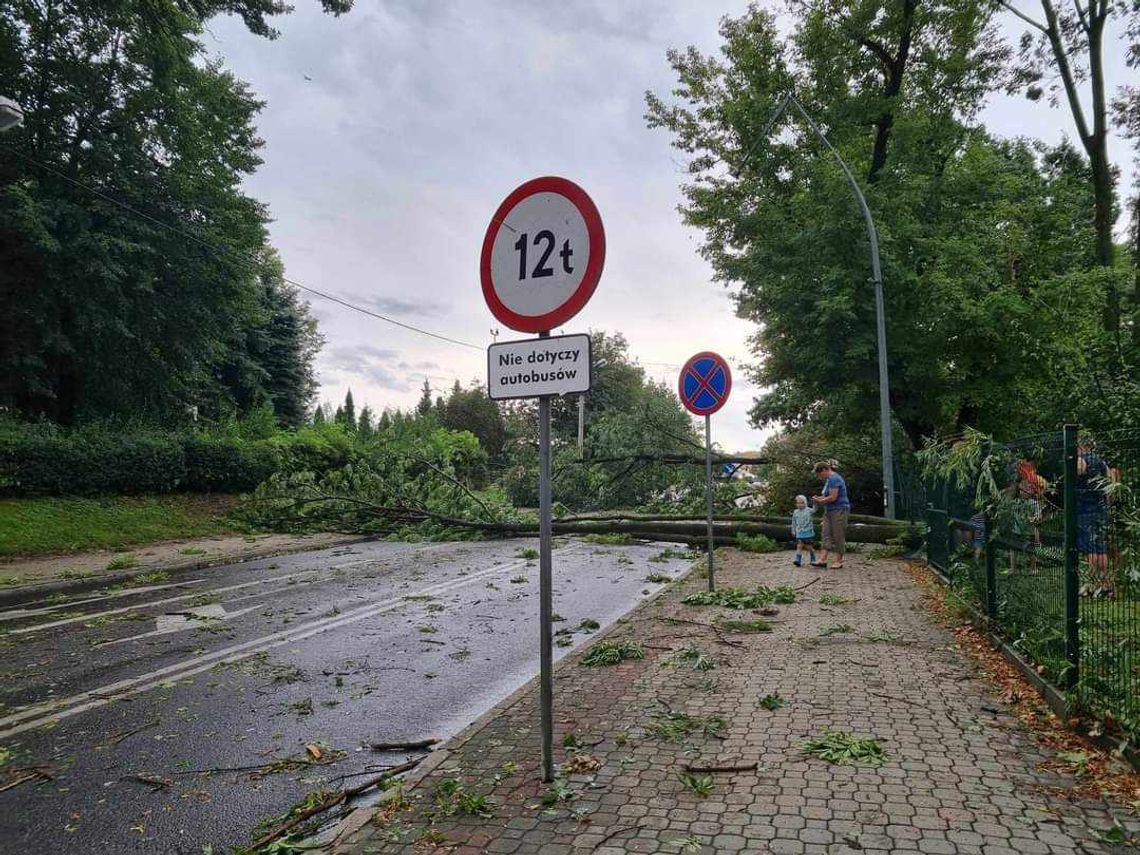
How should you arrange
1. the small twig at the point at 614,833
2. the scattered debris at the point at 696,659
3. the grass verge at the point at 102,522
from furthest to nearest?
the grass verge at the point at 102,522 < the scattered debris at the point at 696,659 < the small twig at the point at 614,833

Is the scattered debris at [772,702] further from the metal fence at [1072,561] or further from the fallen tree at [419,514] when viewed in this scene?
the fallen tree at [419,514]

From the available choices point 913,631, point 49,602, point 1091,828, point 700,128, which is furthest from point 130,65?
point 1091,828

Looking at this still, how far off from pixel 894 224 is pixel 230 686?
18.0 m

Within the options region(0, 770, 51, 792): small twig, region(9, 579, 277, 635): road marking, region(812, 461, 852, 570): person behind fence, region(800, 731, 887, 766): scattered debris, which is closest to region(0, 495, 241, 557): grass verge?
region(9, 579, 277, 635): road marking

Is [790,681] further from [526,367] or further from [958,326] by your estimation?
[958,326]

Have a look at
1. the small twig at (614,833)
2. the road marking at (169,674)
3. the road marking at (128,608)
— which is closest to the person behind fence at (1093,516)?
the small twig at (614,833)

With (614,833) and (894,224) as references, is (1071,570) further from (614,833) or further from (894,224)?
(894,224)

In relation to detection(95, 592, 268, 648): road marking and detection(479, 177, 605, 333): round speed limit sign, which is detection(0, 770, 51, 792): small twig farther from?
detection(479, 177, 605, 333): round speed limit sign

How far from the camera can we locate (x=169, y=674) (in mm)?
6168

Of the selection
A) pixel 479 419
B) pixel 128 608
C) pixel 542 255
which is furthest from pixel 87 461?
pixel 479 419

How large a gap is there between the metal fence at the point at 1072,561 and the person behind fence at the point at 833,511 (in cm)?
543

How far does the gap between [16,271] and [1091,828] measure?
25125mm

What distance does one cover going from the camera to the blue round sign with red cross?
1000 cm

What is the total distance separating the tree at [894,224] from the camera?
18422 mm
